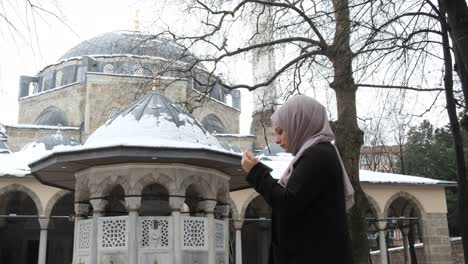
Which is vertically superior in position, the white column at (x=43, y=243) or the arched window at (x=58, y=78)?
the arched window at (x=58, y=78)

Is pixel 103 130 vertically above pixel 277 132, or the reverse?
pixel 103 130

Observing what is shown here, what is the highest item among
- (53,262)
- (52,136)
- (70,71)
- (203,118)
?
(70,71)

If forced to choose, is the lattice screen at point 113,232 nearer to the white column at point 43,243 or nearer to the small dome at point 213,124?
the white column at point 43,243

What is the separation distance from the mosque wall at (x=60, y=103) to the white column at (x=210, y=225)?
19.0 meters

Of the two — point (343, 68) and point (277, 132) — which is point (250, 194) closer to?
point (343, 68)

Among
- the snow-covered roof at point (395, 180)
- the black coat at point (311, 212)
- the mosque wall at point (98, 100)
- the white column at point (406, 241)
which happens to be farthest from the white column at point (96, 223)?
the mosque wall at point (98, 100)

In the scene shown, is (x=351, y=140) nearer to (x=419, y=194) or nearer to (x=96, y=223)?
(x=96, y=223)

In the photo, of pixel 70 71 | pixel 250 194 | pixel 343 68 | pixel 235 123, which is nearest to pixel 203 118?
pixel 235 123

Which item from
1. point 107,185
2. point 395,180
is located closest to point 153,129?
point 107,185

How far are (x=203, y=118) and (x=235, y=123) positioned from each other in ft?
7.65

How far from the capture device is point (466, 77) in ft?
15.2

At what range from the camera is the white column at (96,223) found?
6461 mm

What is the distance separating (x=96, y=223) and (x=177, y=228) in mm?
1042

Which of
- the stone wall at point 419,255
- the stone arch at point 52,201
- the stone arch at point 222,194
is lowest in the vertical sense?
the stone wall at point 419,255
